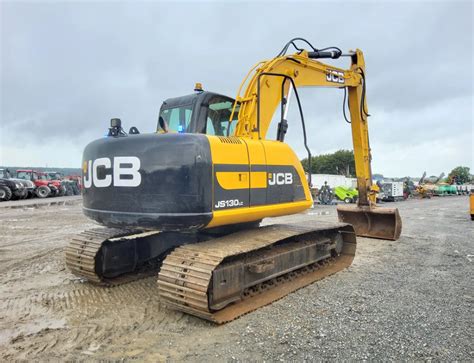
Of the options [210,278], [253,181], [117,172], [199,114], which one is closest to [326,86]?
[199,114]

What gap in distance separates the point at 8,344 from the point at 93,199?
5.85ft

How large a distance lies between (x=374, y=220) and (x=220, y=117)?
5710mm

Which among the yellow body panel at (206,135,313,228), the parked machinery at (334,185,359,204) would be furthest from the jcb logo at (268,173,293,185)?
the parked machinery at (334,185,359,204)

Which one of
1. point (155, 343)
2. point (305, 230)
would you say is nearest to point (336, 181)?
point (305, 230)

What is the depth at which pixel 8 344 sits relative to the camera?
371 centimetres

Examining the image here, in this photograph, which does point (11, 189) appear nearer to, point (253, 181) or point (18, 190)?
point (18, 190)

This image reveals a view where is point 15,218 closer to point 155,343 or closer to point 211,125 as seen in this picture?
point 211,125

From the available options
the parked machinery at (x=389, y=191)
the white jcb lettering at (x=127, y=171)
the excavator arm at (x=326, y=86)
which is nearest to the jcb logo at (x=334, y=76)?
the excavator arm at (x=326, y=86)

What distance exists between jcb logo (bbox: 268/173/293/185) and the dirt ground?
149 cm

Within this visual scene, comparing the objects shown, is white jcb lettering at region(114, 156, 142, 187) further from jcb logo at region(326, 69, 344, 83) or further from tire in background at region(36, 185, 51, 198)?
tire in background at region(36, 185, 51, 198)

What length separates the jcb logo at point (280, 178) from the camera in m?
5.23

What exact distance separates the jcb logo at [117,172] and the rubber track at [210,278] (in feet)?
3.17

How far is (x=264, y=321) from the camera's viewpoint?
14.1 ft

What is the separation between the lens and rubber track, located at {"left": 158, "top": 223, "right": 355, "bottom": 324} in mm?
4078
